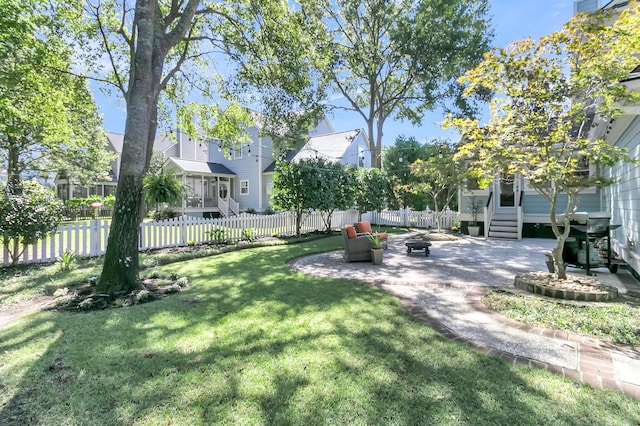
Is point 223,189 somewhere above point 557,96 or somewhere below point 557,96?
below

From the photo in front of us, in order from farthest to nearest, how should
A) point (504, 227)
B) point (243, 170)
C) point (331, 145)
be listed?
point (243, 170), point (331, 145), point (504, 227)

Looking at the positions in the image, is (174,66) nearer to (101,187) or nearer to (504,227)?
(504,227)

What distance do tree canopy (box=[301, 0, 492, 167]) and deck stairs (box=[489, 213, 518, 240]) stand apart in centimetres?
842

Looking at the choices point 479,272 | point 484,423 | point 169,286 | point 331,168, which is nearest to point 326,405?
point 484,423

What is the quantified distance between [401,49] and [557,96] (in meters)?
14.3

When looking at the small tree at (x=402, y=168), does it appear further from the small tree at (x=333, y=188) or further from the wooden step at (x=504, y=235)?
the wooden step at (x=504, y=235)

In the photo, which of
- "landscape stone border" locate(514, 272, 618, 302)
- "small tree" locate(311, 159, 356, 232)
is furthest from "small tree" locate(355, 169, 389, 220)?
"landscape stone border" locate(514, 272, 618, 302)

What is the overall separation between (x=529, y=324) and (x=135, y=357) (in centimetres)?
465

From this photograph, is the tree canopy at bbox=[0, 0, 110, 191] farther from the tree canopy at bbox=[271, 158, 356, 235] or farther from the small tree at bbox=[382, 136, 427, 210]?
the small tree at bbox=[382, 136, 427, 210]

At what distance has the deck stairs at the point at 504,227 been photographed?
12906 millimetres

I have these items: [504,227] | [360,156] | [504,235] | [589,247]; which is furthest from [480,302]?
[360,156]

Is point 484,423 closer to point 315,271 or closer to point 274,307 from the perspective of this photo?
point 274,307

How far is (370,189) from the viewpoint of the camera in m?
17.1

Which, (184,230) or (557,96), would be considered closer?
(557,96)
